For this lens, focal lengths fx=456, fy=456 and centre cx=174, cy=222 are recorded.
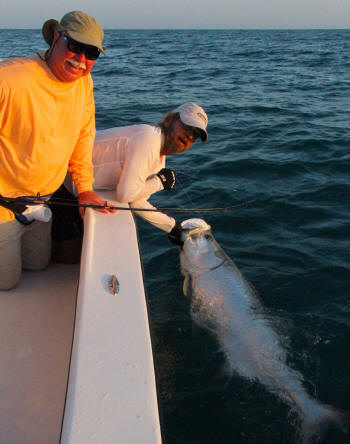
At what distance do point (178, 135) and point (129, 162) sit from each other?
49 centimetres

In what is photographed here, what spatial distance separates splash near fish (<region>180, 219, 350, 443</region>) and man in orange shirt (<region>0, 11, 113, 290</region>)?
184 cm

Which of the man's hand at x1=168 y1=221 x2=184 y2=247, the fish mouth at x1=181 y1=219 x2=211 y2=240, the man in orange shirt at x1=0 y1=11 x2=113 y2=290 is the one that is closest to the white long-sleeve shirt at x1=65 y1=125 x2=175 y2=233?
the man in orange shirt at x1=0 y1=11 x2=113 y2=290

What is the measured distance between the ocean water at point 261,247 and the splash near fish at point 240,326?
0.09 metres

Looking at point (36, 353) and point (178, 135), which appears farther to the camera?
point (178, 135)

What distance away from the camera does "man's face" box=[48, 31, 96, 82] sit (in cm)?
275

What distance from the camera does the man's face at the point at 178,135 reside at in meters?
3.93

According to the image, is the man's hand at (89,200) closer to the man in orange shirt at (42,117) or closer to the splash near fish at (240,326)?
the man in orange shirt at (42,117)

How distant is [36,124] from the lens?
9.30 feet

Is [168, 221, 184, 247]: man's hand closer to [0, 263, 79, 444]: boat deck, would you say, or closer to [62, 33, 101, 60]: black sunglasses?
[0, 263, 79, 444]: boat deck

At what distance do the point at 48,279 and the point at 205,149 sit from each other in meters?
6.43

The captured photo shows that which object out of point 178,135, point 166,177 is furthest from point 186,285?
point 178,135

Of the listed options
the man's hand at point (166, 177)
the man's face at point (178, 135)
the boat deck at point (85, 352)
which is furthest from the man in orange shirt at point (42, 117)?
the man's hand at point (166, 177)

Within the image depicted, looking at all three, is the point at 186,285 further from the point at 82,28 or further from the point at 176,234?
the point at 82,28

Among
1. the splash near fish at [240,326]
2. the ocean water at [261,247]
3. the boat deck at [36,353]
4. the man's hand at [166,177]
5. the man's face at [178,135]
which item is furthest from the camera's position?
the man's hand at [166,177]
